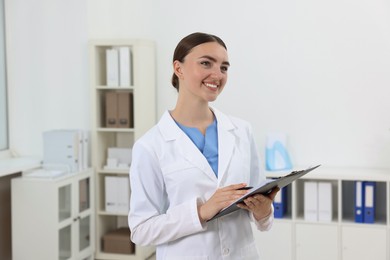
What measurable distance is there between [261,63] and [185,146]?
8.85ft

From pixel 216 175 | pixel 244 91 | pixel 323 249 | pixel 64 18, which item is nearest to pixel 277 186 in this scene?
pixel 216 175

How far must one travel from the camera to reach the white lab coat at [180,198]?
165 cm

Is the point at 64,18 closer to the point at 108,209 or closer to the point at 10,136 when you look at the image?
the point at 10,136

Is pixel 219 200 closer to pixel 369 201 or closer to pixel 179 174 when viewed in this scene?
pixel 179 174

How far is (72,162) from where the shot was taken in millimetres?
4242

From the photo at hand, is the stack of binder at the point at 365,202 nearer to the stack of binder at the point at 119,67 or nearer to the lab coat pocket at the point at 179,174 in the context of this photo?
the stack of binder at the point at 119,67

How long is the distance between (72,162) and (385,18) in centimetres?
250

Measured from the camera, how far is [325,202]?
13.0ft

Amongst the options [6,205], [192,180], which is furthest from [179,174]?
[6,205]

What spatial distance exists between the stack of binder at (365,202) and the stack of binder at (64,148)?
2.03 meters

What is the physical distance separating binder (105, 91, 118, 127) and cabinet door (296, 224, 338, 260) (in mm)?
1590

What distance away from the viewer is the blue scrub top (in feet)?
5.78

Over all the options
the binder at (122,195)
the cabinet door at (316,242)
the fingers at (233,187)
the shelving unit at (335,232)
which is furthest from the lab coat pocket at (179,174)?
the binder at (122,195)

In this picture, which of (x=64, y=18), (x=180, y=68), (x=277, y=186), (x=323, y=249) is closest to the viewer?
(x=277, y=186)
